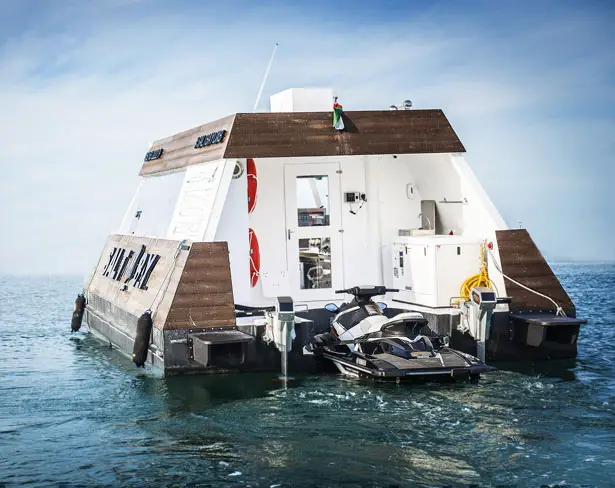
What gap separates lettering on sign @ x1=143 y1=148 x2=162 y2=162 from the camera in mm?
15837

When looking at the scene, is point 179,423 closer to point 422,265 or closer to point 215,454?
point 215,454

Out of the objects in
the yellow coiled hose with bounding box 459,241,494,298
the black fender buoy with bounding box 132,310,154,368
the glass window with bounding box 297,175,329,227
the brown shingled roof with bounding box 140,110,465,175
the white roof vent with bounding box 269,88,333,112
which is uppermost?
the white roof vent with bounding box 269,88,333,112

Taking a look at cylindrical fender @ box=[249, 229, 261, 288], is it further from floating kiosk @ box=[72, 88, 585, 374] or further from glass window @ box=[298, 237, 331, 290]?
glass window @ box=[298, 237, 331, 290]

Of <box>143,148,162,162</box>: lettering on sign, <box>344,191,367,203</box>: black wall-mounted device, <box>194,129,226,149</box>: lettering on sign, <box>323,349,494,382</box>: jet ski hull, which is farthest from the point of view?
<box>143,148,162,162</box>: lettering on sign

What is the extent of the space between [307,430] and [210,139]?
17.1ft

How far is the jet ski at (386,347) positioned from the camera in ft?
32.2

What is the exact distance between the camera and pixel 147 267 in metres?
13.0

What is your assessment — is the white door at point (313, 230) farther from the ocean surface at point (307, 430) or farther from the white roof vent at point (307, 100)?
the ocean surface at point (307, 430)

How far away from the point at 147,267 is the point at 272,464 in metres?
5.97

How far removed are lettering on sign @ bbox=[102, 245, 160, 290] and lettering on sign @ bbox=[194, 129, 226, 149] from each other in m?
1.65

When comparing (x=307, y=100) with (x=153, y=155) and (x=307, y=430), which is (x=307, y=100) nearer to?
(x=153, y=155)

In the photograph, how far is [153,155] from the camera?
16344mm

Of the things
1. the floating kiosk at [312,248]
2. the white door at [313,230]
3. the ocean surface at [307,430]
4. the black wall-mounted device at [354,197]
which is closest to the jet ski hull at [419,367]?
the ocean surface at [307,430]

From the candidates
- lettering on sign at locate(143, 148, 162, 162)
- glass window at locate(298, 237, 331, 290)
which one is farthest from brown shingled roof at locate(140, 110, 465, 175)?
lettering on sign at locate(143, 148, 162, 162)
